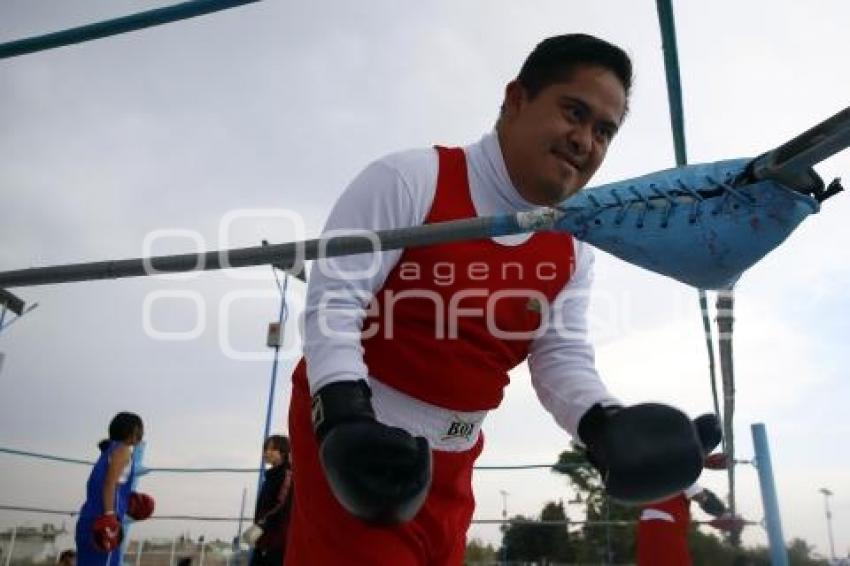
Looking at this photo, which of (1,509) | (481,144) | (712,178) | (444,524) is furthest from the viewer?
(1,509)

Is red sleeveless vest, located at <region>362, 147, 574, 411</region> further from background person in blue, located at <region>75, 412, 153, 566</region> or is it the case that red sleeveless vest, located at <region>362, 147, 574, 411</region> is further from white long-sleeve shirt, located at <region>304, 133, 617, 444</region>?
background person in blue, located at <region>75, 412, 153, 566</region>

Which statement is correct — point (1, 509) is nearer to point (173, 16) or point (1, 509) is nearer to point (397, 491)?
point (173, 16)

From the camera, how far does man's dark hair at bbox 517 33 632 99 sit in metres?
1.18

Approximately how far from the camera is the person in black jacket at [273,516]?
144 inches

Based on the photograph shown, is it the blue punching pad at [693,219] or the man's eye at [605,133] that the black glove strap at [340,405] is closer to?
the blue punching pad at [693,219]

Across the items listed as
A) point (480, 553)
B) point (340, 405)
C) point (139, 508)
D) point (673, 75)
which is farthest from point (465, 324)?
point (480, 553)

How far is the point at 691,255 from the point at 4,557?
717 centimetres

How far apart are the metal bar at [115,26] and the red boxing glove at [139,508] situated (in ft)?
12.1

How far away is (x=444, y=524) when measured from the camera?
43.8 inches

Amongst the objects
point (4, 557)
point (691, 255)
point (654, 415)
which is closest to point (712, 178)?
point (691, 255)

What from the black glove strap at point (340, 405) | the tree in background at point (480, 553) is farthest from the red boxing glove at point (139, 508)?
the tree in background at point (480, 553)

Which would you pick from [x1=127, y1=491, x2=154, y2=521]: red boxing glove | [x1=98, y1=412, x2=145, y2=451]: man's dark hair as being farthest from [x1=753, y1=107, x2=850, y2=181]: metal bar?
[x1=127, y1=491, x2=154, y2=521]: red boxing glove

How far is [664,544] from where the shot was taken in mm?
3830

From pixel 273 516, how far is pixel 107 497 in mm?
903
